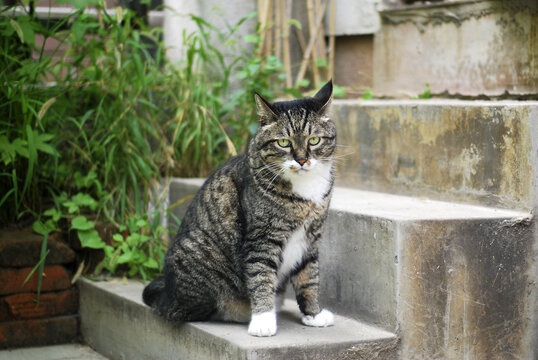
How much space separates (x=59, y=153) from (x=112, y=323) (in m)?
1.16

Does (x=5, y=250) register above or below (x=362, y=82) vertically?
below

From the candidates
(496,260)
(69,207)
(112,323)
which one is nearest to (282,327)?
(496,260)

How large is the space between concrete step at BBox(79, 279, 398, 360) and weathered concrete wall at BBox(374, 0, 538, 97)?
173 cm

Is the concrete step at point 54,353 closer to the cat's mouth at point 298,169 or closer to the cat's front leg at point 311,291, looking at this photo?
the cat's front leg at point 311,291

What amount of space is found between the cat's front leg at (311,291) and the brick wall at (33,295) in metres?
1.76

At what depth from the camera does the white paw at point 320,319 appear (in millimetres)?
3127

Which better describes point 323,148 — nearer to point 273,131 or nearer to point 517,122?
point 273,131

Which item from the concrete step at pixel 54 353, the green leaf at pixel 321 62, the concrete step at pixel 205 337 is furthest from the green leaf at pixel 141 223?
Result: the green leaf at pixel 321 62

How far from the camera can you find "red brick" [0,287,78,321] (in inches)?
164

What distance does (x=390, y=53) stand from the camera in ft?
16.0

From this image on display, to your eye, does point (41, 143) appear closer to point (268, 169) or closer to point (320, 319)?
point (268, 169)

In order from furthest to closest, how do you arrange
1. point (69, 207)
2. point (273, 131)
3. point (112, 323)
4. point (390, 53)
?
point (390, 53) < point (69, 207) < point (112, 323) < point (273, 131)

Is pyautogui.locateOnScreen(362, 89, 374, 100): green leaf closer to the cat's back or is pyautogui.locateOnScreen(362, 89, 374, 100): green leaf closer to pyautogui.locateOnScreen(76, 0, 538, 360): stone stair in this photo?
pyautogui.locateOnScreen(76, 0, 538, 360): stone stair

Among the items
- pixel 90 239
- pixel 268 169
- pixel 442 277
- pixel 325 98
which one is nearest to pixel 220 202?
pixel 268 169
